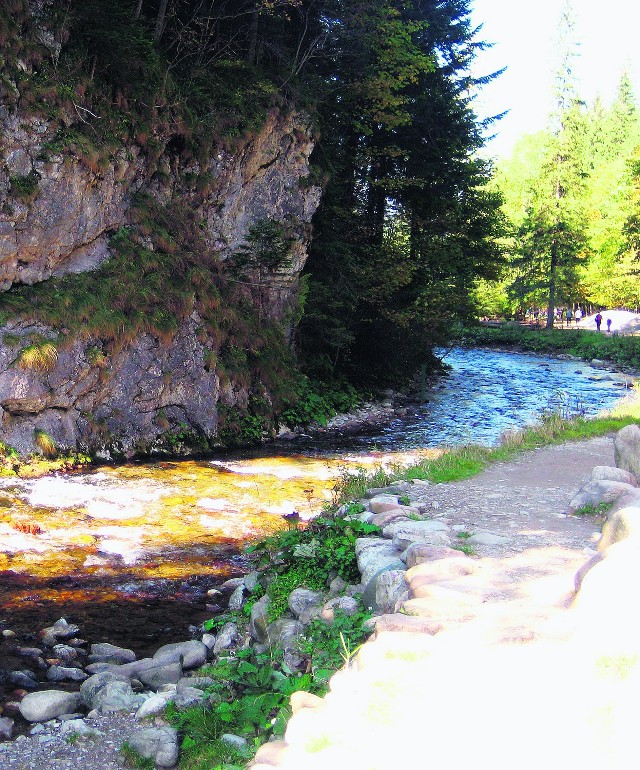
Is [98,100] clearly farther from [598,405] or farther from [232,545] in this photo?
[598,405]

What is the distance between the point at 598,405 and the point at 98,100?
50.1 feet

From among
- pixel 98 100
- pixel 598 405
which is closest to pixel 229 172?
pixel 98 100

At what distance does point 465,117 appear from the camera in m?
25.1

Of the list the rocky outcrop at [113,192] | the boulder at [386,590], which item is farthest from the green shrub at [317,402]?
the boulder at [386,590]

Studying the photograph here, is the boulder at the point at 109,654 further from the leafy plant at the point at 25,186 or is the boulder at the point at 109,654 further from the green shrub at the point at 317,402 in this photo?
the green shrub at the point at 317,402

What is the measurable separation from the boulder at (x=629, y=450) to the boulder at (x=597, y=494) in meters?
0.62

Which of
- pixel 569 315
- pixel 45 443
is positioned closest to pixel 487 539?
pixel 45 443

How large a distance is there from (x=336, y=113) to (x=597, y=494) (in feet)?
56.8

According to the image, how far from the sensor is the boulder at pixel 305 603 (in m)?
6.43

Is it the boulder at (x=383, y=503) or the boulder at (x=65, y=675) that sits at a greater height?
the boulder at (x=383, y=503)

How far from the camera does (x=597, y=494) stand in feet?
24.8

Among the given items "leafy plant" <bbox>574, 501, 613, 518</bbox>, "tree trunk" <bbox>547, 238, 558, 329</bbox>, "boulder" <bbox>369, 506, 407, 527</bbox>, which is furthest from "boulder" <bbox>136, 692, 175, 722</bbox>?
"tree trunk" <bbox>547, 238, 558, 329</bbox>

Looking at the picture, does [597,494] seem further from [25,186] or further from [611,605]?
[25,186]

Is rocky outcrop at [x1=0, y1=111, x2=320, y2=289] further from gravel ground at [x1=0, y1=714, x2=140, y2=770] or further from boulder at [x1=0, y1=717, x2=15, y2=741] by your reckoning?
gravel ground at [x1=0, y1=714, x2=140, y2=770]
